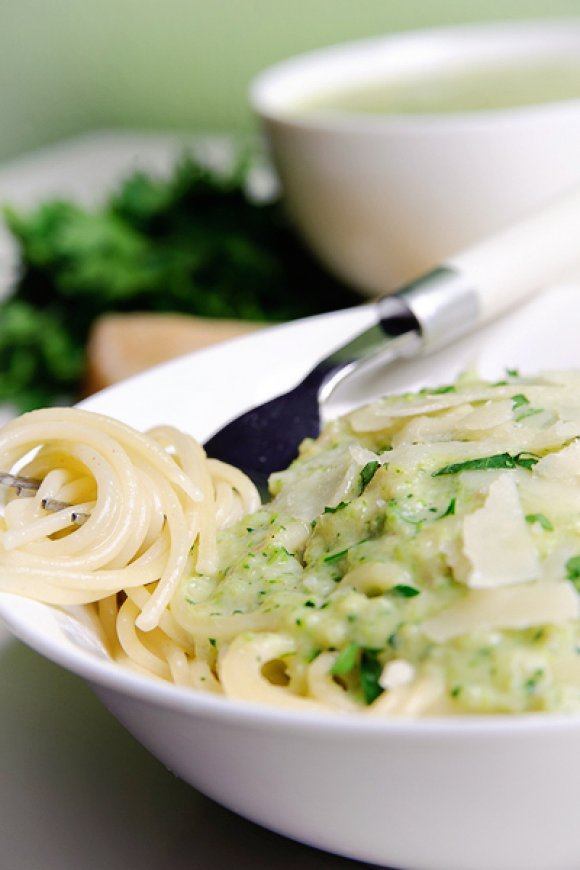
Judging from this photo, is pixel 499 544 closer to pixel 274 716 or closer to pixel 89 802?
pixel 274 716

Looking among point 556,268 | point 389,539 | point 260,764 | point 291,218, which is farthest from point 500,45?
point 260,764

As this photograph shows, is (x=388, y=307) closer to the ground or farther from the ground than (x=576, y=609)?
closer to the ground

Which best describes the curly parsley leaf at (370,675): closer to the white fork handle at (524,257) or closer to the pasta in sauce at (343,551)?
the pasta in sauce at (343,551)

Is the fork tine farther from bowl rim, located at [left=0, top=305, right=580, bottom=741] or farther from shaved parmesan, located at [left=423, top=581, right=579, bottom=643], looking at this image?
shaved parmesan, located at [left=423, top=581, right=579, bottom=643]

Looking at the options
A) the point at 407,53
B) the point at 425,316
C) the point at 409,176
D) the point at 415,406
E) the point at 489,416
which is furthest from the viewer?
the point at 407,53

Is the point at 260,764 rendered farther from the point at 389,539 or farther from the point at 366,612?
the point at 389,539

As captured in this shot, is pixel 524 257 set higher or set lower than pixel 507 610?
lower

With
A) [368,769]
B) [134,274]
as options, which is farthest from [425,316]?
[134,274]
